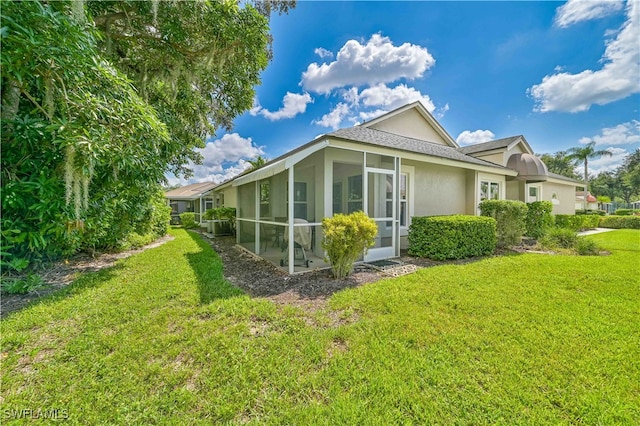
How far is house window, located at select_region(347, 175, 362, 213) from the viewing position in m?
7.84

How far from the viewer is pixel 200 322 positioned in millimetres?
3918

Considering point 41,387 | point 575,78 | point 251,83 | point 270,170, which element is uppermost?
point 575,78

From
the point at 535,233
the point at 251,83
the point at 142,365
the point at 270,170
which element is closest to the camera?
the point at 142,365

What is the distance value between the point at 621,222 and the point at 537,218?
15.3m

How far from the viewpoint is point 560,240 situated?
33.0ft

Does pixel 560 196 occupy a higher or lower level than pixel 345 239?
higher

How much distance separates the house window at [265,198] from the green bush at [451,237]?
18.5ft

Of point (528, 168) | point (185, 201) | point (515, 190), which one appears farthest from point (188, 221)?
point (528, 168)

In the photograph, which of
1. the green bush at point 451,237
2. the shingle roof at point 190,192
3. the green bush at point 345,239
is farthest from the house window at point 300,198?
the shingle roof at point 190,192

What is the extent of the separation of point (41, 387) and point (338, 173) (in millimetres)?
7233

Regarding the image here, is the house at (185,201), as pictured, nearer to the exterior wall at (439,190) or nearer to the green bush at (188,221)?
the green bush at (188,221)

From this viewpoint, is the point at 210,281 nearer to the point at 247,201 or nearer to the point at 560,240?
the point at 247,201

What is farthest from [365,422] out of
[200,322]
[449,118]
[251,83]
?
[449,118]

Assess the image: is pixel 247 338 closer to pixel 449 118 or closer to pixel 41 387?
pixel 41 387
